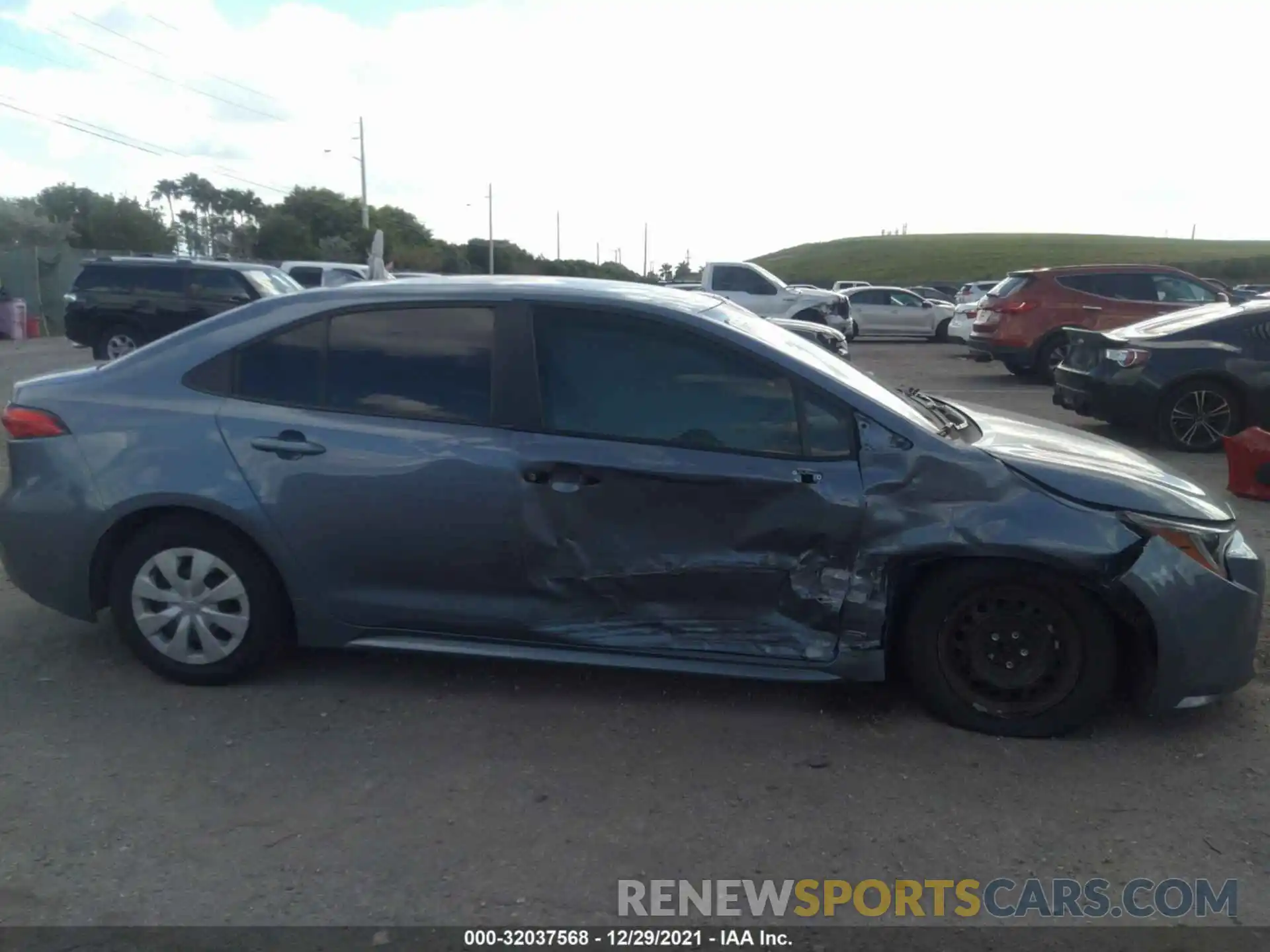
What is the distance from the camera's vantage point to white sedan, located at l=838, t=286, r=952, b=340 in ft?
103

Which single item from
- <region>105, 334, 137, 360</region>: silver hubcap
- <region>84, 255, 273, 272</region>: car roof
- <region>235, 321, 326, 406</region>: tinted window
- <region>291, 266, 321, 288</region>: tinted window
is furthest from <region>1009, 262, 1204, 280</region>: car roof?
<region>291, 266, 321, 288</region>: tinted window

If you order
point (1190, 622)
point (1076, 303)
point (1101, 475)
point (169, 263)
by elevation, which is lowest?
point (1190, 622)

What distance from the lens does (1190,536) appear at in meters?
4.28

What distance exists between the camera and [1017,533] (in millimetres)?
4191

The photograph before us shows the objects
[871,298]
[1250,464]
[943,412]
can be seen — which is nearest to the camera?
[943,412]

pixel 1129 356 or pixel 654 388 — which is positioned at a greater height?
pixel 654 388

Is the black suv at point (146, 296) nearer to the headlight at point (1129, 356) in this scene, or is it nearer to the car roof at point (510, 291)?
the headlight at point (1129, 356)

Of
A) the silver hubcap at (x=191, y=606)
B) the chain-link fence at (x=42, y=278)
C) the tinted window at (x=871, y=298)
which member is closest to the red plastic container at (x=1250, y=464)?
the silver hubcap at (x=191, y=606)

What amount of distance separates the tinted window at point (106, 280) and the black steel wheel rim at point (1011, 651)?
59.6 feet

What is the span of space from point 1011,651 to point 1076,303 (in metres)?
14.1

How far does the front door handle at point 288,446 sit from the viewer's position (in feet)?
15.1

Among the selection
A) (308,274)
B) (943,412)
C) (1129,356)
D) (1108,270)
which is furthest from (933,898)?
(308,274)
